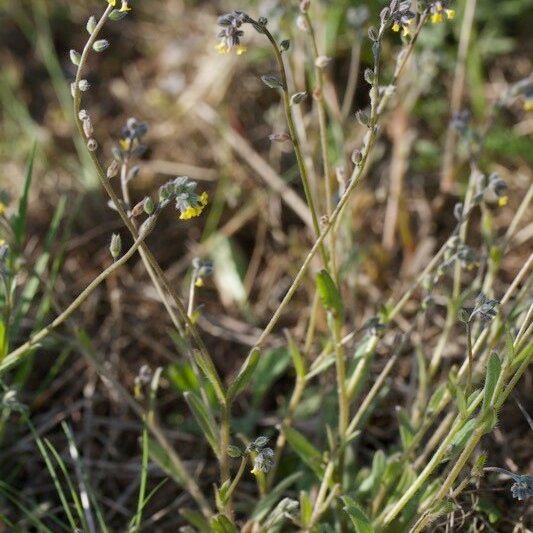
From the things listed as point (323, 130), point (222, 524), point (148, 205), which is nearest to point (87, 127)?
point (148, 205)

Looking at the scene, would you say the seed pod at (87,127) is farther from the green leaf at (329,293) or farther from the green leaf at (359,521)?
the green leaf at (359,521)

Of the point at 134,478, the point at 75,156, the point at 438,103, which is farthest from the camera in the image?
the point at 75,156

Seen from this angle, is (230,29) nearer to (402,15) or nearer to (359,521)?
(402,15)

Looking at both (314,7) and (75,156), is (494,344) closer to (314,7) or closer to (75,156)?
(314,7)

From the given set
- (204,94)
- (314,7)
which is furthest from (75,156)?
(314,7)

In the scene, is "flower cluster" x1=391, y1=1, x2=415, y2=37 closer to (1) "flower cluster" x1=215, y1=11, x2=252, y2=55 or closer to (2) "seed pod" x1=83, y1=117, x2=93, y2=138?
(1) "flower cluster" x1=215, y1=11, x2=252, y2=55

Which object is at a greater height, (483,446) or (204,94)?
(204,94)
